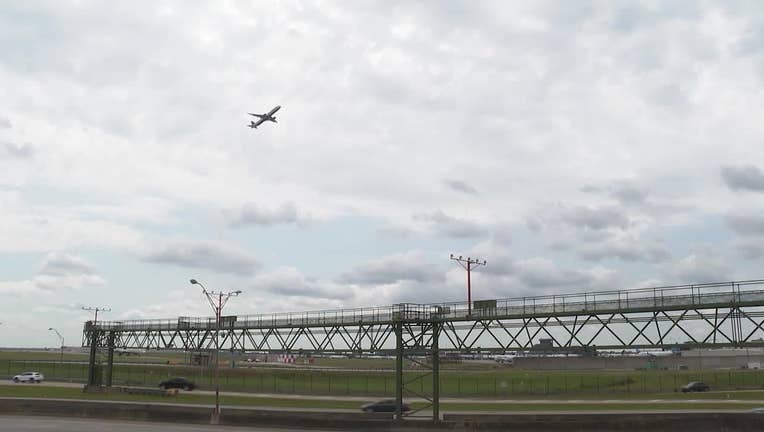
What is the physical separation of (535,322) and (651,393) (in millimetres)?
44420

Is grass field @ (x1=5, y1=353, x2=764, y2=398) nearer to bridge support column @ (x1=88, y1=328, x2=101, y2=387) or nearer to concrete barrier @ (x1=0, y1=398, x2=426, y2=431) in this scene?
bridge support column @ (x1=88, y1=328, x2=101, y2=387)

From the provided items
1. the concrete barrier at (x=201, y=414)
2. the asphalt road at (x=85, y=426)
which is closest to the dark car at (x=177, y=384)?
the concrete barrier at (x=201, y=414)

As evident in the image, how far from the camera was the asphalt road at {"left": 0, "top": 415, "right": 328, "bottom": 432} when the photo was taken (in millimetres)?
38938

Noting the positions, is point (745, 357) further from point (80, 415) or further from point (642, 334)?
point (80, 415)

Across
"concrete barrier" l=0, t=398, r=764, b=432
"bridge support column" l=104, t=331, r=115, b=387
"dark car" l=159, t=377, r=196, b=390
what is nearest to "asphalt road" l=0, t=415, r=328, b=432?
"concrete barrier" l=0, t=398, r=764, b=432

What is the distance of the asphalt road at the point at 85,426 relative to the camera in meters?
38.9

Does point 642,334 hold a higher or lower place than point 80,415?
higher

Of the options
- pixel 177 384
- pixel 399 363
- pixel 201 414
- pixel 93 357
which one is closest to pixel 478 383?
pixel 177 384

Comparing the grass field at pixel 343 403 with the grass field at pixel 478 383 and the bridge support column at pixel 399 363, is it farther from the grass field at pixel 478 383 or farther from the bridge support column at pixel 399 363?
the bridge support column at pixel 399 363

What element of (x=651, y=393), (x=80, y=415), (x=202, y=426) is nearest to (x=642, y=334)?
(x=202, y=426)

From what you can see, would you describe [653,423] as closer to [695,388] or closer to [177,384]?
[695,388]

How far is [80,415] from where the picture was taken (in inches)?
1964

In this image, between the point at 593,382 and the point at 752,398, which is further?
the point at 593,382

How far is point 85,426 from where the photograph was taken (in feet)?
137
